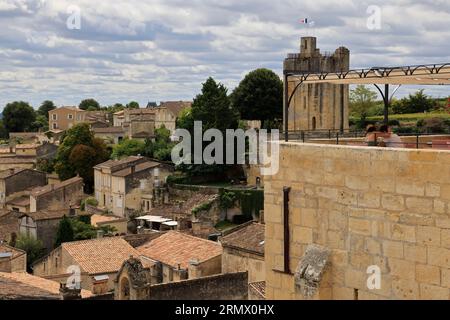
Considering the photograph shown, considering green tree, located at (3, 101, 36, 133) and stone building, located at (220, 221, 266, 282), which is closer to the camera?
stone building, located at (220, 221, 266, 282)

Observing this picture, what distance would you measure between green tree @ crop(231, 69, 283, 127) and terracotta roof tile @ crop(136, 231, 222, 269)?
3473 centimetres

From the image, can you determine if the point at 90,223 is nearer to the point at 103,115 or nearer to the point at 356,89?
the point at 356,89

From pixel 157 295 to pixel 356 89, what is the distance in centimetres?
4376

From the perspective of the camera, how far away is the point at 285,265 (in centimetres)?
853

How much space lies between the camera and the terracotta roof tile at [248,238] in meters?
31.4

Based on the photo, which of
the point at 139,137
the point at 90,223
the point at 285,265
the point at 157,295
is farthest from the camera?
the point at 139,137

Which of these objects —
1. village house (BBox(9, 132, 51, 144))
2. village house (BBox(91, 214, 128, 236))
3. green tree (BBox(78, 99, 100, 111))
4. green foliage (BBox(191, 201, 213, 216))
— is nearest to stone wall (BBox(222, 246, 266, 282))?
green foliage (BBox(191, 201, 213, 216))

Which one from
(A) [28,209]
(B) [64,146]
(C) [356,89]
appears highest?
(C) [356,89]

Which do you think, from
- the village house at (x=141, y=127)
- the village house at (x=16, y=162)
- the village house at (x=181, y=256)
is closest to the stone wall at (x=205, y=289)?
the village house at (x=181, y=256)

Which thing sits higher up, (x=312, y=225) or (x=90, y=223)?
(x=312, y=225)

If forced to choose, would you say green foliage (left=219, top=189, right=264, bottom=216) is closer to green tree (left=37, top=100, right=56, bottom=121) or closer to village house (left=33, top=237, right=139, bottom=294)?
village house (left=33, top=237, right=139, bottom=294)

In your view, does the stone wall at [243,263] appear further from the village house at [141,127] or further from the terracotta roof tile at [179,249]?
the village house at [141,127]

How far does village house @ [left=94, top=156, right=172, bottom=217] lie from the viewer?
57406 millimetres
